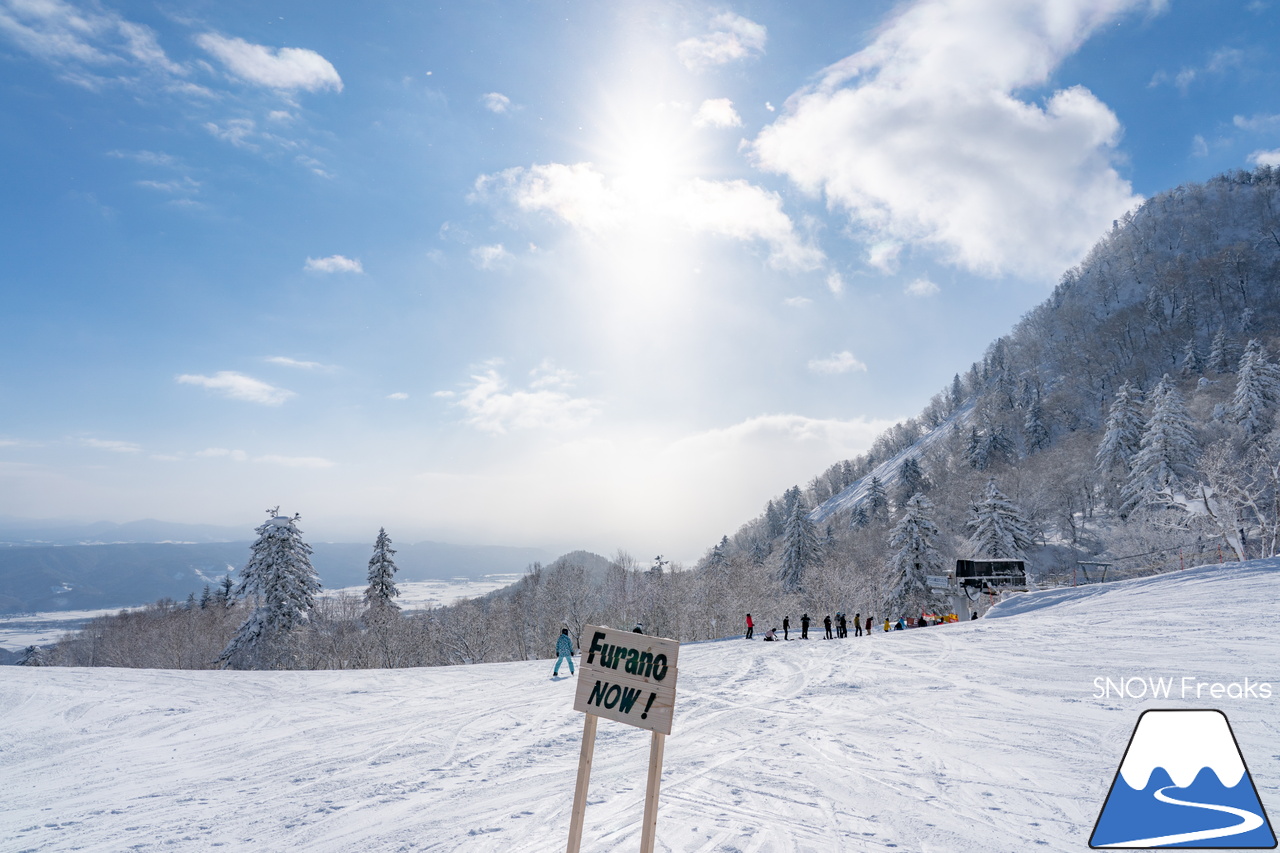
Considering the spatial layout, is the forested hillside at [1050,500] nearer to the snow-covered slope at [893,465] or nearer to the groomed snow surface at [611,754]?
the snow-covered slope at [893,465]

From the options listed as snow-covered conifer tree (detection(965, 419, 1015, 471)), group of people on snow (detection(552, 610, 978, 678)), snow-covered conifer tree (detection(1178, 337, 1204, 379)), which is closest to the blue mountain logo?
group of people on snow (detection(552, 610, 978, 678))

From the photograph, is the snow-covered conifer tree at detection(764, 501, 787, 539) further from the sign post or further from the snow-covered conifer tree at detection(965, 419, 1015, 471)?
the sign post

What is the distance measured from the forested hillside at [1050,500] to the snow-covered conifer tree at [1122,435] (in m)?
0.21

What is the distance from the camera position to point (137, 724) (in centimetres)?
1177

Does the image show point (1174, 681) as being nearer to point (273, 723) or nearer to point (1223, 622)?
point (1223, 622)

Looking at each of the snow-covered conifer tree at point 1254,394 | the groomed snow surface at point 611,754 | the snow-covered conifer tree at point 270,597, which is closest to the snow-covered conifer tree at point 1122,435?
the snow-covered conifer tree at point 1254,394

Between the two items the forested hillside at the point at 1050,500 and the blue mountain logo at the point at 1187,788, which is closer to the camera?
the blue mountain logo at the point at 1187,788

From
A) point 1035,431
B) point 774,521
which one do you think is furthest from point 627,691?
point 774,521

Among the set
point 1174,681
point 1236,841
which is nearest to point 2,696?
point 1236,841

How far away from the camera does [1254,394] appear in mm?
57469

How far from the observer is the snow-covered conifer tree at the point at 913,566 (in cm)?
4628

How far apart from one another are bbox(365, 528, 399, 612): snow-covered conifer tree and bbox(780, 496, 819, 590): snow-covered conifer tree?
43.0 metres

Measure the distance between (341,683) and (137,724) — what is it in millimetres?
5213

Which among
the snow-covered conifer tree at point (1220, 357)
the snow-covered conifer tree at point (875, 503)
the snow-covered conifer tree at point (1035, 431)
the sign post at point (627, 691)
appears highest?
the snow-covered conifer tree at point (1220, 357)
